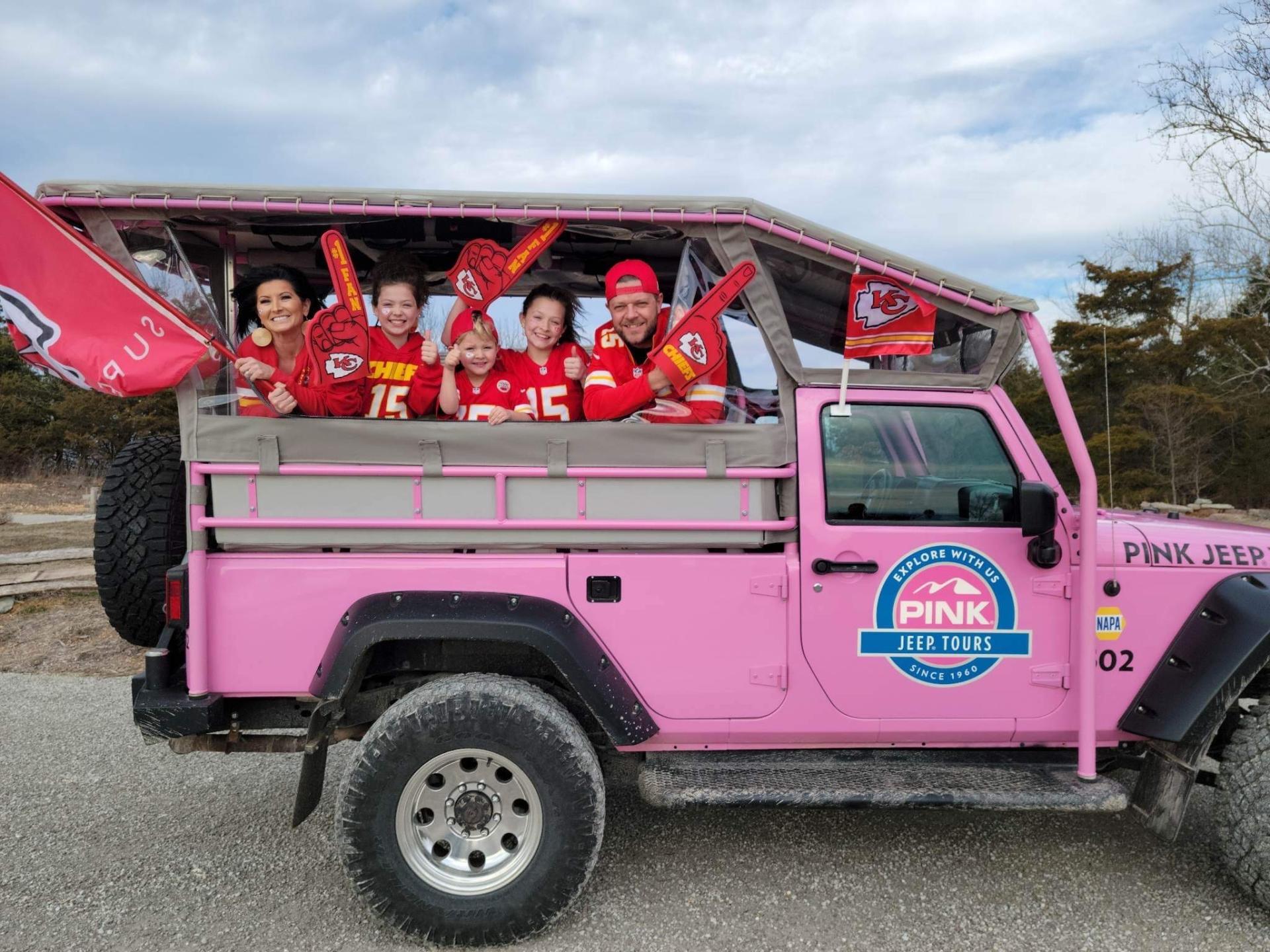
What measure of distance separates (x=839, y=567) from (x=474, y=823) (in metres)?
1.59

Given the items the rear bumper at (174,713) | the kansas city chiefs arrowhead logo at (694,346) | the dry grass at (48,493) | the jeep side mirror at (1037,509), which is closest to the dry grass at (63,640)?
the rear bumper at (174,713)

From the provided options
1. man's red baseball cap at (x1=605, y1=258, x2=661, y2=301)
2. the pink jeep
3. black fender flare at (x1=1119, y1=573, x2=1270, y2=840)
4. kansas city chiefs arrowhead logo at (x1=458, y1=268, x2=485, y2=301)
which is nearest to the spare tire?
the pink jeep

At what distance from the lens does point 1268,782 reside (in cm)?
290

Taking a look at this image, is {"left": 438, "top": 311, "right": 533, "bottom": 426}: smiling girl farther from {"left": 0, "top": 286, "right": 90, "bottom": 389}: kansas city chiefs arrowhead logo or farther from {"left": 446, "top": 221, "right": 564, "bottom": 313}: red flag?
{"left": 0, "top": 286, "right": 90, "bottom": 389}: kansas city chiefs arrowhead logo

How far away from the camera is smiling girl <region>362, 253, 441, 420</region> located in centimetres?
325

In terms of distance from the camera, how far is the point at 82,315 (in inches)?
108

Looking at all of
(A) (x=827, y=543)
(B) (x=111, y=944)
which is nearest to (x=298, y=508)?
(B) (x=111, y=944)

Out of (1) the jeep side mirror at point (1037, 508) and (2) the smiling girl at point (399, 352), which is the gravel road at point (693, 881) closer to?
(1) the jeep side mirror at point (1037, 508)

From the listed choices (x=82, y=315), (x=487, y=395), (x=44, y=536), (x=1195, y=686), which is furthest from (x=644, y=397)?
(x=44, y=536)

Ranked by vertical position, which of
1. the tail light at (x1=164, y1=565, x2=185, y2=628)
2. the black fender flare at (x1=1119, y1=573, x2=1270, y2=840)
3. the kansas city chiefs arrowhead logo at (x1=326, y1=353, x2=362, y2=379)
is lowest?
the black fender flare at (x1=1119, y1=573, x2=1270, y2=840)

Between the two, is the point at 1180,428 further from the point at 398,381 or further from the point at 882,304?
the point at 398,381

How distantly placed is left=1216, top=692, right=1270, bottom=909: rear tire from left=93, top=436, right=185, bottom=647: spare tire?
13.3ft

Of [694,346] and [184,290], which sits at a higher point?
[184,290]

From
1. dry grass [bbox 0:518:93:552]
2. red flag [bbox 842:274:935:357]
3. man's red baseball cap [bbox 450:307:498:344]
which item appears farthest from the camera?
dry grass [bbox 0:518:93:552]
